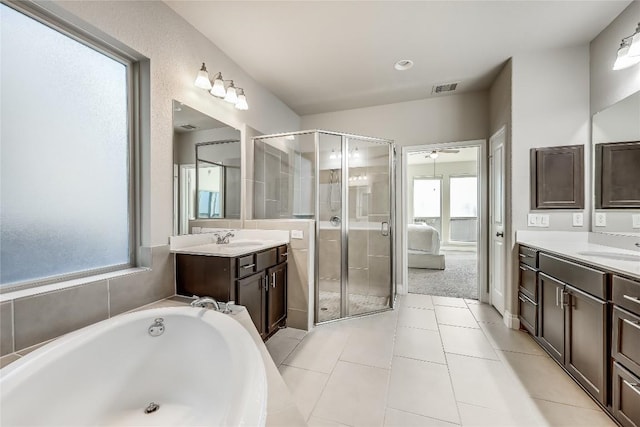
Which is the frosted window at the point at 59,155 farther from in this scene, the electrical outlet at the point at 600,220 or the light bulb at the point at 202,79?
Answer: the electrical outlet at the point at 600,220

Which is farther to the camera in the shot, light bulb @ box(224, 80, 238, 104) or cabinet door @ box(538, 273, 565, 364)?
light bulb @ box(224, 80, 238, 104)

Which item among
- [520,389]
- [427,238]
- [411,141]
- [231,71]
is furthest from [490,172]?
[231,71]

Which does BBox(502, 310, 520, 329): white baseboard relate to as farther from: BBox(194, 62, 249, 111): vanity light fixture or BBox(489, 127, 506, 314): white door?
BBox(194, 62, 249, 111): vanity light fixture

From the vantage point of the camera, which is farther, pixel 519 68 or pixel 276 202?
pixel 276 202

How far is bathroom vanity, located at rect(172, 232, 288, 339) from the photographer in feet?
6.10

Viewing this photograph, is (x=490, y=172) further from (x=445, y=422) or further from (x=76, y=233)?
(x=76, y=233)

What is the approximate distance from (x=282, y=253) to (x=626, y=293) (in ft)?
7.42

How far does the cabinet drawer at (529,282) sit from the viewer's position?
2.23 m

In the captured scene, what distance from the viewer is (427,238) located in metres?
4.99

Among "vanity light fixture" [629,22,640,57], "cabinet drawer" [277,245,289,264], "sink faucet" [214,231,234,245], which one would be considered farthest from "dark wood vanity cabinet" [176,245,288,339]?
"vanity light fixture" [629,22,640,57]

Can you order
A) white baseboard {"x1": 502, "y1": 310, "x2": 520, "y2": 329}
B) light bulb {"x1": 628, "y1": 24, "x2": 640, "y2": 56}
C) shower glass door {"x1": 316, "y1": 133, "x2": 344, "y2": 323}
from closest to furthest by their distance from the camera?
light bulb {"x1": 628, "y1": 24, "x2": 640, "y2": 56}, white baseboard {"x1": 502, "y1": 310, "x2": 520, "y2": 329}, shower glass door {"x1": 316, "y1": 133, "x2": 344, "y2": 323}

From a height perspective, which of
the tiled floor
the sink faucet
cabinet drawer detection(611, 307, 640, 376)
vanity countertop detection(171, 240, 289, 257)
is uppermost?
the sink faucet

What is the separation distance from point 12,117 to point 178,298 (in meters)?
1.33

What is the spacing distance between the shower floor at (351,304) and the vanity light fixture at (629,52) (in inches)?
111
